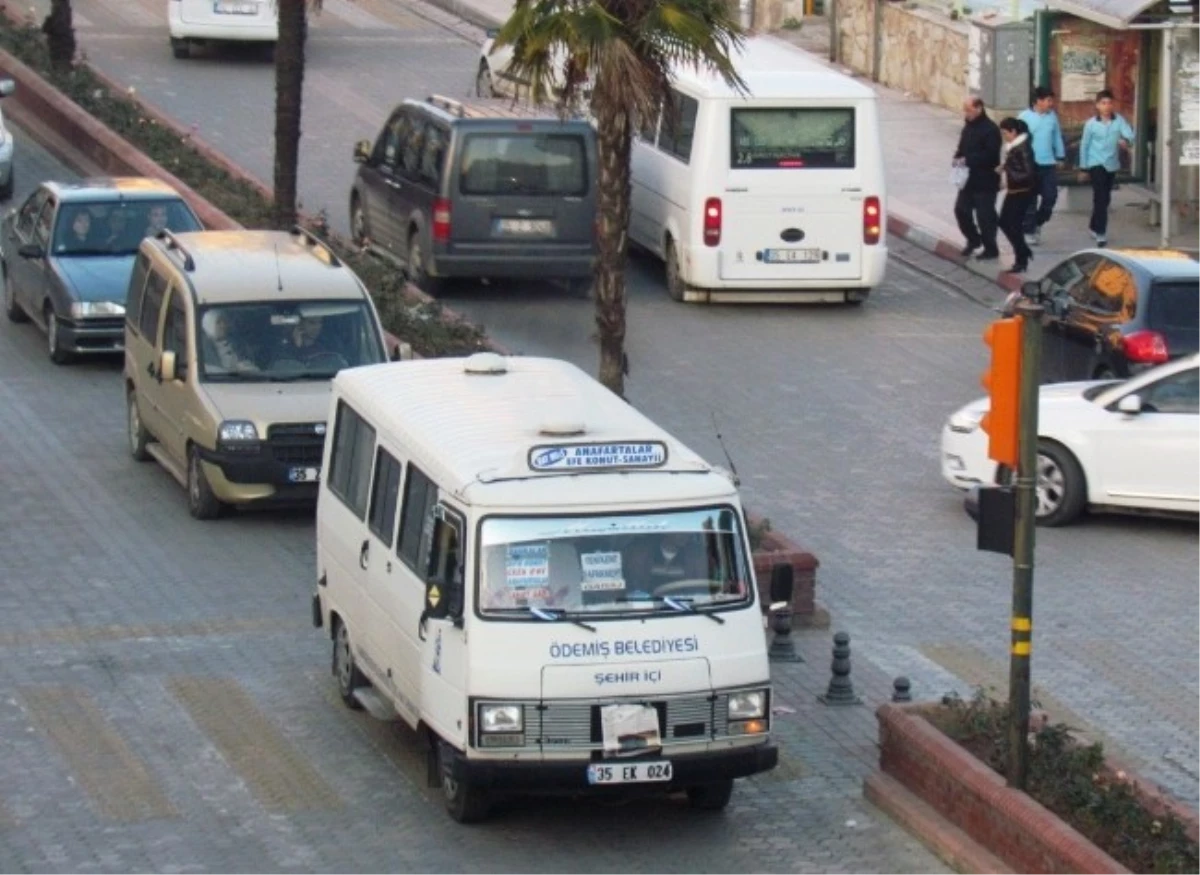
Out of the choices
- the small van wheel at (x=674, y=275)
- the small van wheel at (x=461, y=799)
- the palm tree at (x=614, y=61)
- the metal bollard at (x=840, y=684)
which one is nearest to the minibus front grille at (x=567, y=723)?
the small van wheel at (x=461, y=799)

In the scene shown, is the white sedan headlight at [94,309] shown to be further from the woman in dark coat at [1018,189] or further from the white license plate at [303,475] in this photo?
the woman in dark coat at [1018,189]

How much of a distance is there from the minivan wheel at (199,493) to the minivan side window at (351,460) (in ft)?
13.9

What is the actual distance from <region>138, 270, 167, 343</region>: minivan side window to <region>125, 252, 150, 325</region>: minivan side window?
113mm

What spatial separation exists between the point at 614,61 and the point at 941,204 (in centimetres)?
1380

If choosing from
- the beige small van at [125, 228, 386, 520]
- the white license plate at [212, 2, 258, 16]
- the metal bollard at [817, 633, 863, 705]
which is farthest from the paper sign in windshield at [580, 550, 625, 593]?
the white license plate at [212, 2, 258, 16]

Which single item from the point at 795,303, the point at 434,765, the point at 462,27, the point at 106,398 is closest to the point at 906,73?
the point at 462,27

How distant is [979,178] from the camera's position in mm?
28688

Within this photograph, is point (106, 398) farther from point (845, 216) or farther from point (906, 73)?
point (906, 73)

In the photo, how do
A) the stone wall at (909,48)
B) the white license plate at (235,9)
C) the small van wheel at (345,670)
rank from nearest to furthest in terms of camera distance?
the small van wheel at (345,670) → the stone wall at (909,48) → the white license plate at (235,9)

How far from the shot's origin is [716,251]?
89.1ft

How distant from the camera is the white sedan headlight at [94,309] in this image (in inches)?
969

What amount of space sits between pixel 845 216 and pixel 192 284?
27.4ft

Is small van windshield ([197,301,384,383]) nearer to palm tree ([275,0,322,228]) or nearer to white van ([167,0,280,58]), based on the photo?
palm tree ([275,0,322,228])

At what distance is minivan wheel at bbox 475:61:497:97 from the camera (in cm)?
3641
